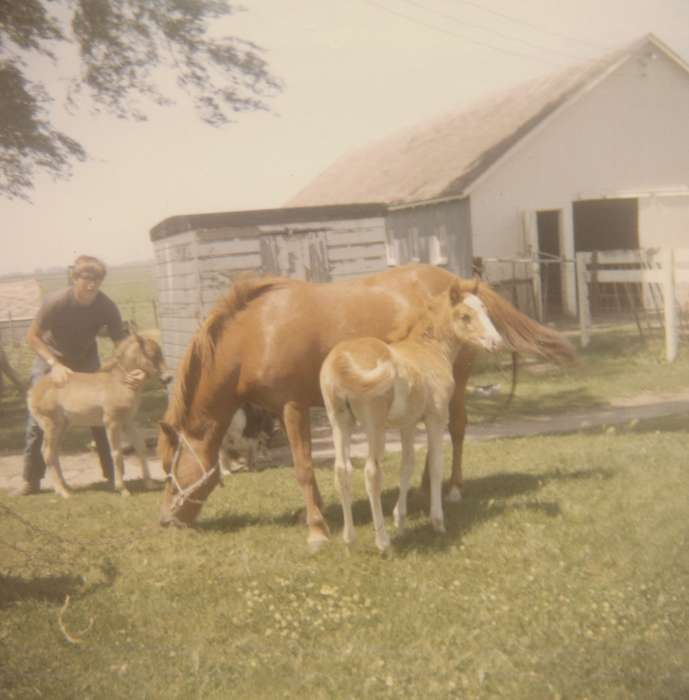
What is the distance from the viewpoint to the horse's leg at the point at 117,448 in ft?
23.7

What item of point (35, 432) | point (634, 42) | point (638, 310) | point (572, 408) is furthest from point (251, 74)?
point (572, 408)

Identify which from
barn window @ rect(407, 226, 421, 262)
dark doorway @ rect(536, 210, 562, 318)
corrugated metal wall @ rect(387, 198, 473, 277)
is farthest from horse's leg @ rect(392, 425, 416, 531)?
dark doorway @ rect(536, 210, 562, 318)

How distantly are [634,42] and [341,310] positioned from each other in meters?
2.70

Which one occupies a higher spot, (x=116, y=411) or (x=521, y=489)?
(x=116, y=411)

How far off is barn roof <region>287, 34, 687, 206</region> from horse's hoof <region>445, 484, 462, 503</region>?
16.4ft

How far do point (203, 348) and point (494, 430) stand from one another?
478 cm

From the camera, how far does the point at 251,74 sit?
13.4ft

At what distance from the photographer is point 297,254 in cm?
975

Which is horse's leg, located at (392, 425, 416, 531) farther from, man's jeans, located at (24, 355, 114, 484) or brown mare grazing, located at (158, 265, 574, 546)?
man's jeans, located at (24, 355, 114, 484)

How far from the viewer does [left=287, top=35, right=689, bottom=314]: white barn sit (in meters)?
6.07

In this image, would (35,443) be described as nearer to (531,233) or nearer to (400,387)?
(400,387)

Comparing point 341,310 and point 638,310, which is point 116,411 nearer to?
point 341,310

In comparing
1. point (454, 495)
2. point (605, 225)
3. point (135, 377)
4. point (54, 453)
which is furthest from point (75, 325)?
point (605, 225)

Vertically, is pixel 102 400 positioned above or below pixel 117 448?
above
